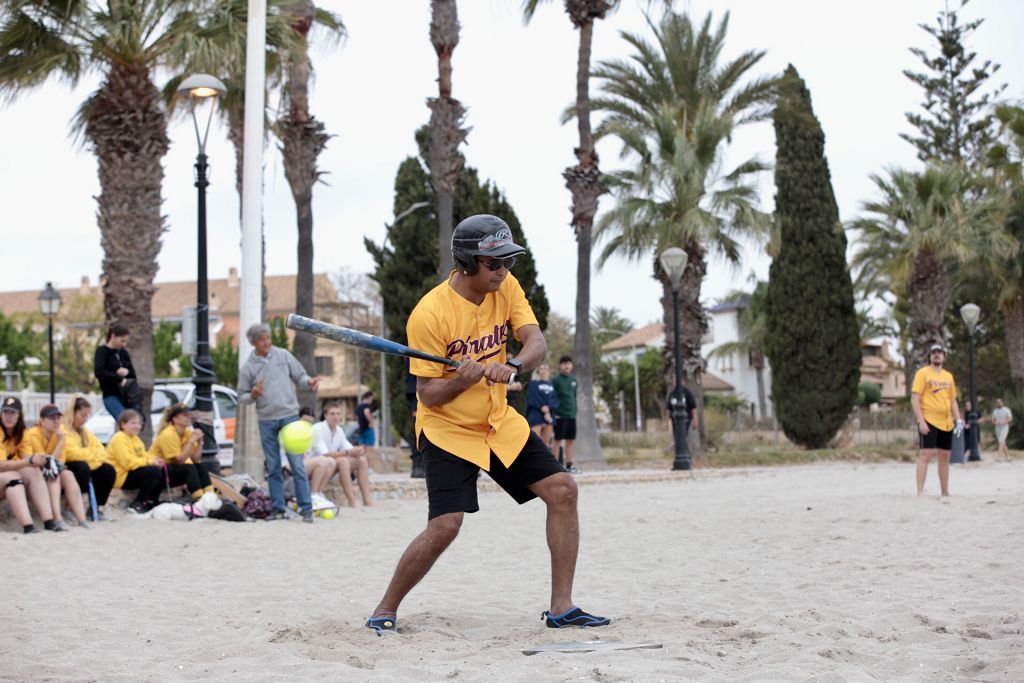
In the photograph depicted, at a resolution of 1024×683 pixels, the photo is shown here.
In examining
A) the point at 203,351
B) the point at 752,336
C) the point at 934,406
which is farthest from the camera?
the point at 752,336

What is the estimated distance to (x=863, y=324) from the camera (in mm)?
70250

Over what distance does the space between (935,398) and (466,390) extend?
844 centimetres

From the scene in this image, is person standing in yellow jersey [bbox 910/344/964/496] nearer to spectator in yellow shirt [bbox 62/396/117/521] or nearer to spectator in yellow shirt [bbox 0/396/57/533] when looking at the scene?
spectator in yellow shirt [bbox 62/396/117/521]

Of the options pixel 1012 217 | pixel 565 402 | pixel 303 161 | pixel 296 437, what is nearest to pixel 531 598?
pixel 296 437

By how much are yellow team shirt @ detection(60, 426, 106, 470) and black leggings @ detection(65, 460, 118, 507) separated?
0.15 ft

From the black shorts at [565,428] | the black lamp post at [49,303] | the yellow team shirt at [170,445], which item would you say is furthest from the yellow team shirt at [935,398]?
the black lamp post at [49,303]

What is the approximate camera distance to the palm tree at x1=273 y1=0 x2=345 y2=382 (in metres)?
21.2

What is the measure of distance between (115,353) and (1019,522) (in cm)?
916

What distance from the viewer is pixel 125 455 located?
1117cm

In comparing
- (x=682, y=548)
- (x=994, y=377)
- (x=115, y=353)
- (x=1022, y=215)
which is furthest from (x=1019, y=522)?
(x=994, y=377)

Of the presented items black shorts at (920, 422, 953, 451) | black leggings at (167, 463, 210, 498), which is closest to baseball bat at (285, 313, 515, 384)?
black leggings at (167, 463, 210, 498)

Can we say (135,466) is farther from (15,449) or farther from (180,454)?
(15,449)

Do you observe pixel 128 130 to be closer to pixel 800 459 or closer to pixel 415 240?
pixel 415 240

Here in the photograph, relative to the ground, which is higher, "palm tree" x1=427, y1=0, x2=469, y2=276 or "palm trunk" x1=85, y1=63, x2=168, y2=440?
"palm tree" x1=427, y1=0, x2=469, y2=276
